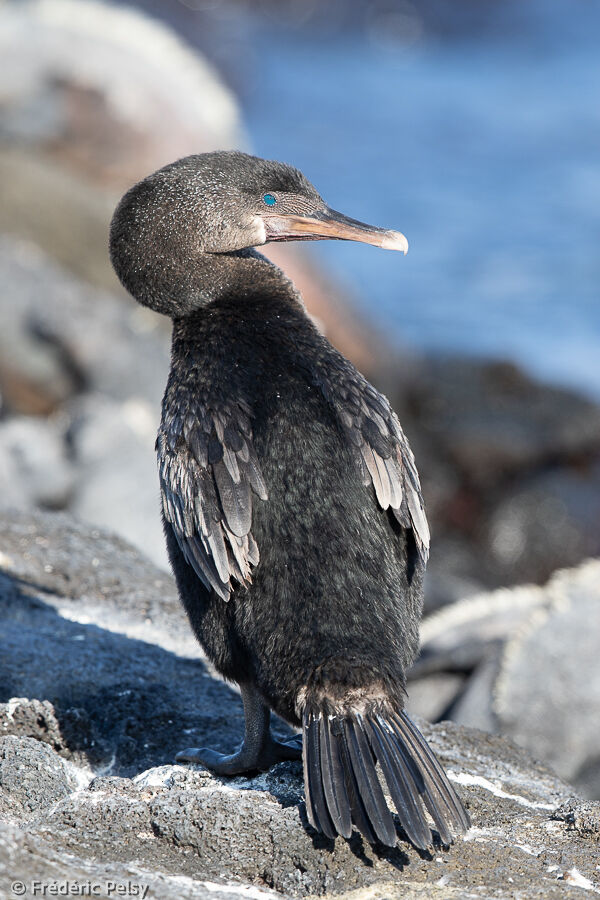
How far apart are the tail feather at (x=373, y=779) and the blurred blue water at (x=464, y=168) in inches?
386

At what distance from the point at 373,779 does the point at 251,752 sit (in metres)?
0.83

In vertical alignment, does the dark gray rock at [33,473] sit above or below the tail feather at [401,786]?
above

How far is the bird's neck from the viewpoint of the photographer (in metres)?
4.36

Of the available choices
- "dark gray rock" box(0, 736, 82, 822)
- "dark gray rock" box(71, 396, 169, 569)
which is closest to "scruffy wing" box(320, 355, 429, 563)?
"dark gray rock" box(0, 736, 82, 822)

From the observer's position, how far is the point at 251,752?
3939mm

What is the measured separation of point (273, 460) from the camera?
3.84 meters

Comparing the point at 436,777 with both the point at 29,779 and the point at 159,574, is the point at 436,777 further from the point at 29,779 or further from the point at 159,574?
the point at 159,574

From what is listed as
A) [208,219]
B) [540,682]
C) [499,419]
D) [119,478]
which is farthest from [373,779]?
[499,419]

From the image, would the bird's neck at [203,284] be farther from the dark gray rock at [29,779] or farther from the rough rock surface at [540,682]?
the rough rock surface at [540,682]

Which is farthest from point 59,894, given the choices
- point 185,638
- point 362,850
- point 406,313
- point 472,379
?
point 406,313

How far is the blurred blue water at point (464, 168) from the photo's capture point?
16953 mm

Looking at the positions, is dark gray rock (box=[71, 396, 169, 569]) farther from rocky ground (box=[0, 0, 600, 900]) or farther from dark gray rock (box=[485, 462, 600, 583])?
dark gray rock (box=[485, 462, 600, 583])

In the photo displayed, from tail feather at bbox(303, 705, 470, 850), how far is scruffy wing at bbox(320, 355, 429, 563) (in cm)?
77

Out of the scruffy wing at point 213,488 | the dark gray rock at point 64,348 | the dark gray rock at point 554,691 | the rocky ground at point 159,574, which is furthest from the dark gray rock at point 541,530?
the scruffy wing at point 213,488
